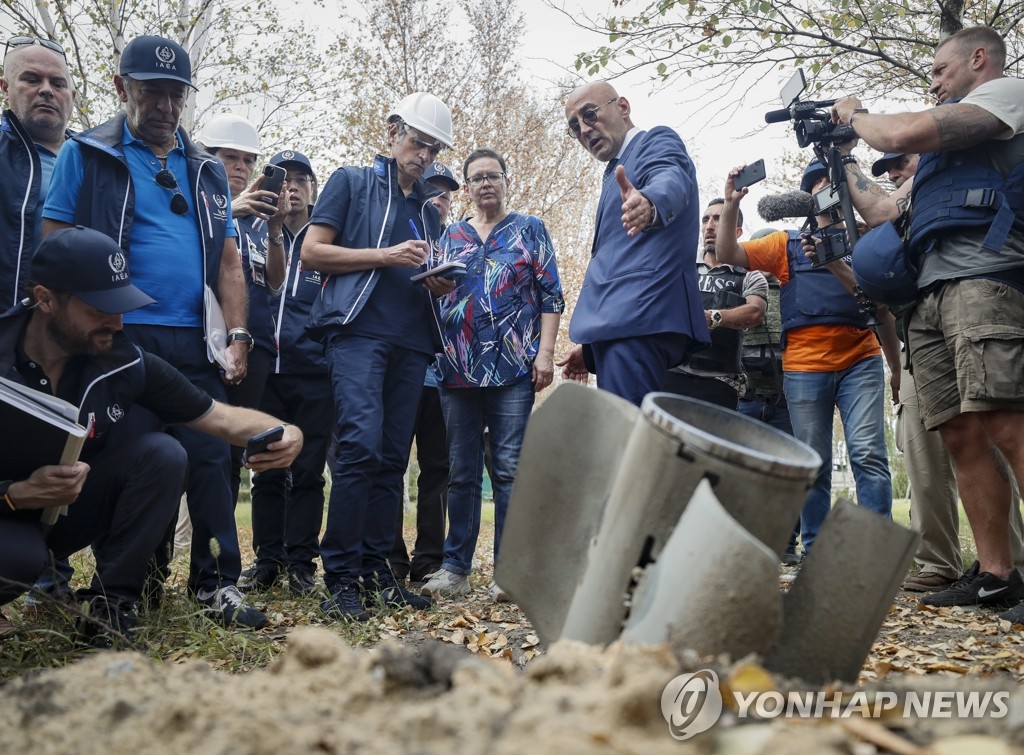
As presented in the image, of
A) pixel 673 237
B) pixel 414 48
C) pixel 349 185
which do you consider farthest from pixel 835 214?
pixel 414 48

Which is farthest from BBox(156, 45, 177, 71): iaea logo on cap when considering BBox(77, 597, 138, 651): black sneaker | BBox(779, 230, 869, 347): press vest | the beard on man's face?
A: BBox(779, 230, 869, 347): press vest

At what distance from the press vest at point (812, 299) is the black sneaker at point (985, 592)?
175cm

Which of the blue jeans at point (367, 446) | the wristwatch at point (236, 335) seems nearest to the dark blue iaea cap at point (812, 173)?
the blue jeans at point (367, 446)

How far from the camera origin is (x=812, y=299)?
5438 millimetres

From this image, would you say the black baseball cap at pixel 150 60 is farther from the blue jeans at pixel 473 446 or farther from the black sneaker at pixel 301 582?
the black sneaker at pixel 301 582

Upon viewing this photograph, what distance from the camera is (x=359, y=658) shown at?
1847 millimetres

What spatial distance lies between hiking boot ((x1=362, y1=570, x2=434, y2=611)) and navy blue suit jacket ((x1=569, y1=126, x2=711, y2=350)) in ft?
4.75

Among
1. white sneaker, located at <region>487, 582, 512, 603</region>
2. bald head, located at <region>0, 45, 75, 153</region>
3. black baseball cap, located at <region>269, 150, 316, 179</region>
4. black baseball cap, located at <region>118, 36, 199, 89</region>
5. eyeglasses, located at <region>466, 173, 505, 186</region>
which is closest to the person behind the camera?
black baseball cap, located at <region>118, 36, 199, 89</region>

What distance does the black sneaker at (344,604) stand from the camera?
386 centimetres

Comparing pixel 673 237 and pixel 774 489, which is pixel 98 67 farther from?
pixel 774 489

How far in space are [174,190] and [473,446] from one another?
201cm

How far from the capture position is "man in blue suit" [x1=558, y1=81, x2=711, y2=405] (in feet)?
12.7

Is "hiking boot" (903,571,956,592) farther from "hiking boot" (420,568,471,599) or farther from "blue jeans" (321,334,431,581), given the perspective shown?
"blue jeans" (321,334,431,581)

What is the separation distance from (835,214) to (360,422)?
2870 mm
